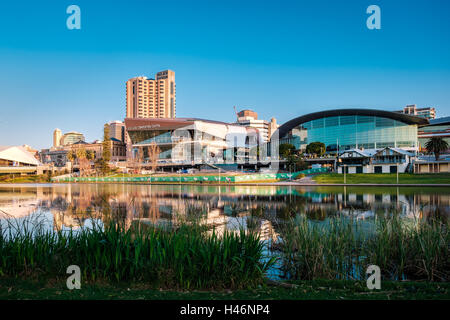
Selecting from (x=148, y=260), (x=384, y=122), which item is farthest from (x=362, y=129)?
(x=148, y=260)

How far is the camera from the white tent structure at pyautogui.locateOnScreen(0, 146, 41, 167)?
3996 inches

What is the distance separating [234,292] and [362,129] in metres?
107

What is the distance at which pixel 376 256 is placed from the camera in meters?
7.91

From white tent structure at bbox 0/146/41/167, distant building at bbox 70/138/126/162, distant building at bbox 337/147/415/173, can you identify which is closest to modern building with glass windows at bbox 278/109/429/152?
distant building at bbox 337/147/415/173

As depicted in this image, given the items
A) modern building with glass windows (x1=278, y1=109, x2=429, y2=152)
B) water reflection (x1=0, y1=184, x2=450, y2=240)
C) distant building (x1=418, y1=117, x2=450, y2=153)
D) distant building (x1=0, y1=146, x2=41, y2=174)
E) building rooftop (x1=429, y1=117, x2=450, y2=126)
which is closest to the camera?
water reflection (x1=0, y1=184, x2=450, y2=240)

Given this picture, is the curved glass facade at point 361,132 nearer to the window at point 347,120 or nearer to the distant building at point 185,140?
the window at point 347,120

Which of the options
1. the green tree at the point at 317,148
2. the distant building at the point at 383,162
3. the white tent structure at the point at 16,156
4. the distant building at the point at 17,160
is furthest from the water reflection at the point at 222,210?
the white tent structure at the point at 16,156

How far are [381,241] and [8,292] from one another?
8.69 meters

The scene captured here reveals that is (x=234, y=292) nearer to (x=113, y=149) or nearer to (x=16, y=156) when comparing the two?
(x=16, y=156)

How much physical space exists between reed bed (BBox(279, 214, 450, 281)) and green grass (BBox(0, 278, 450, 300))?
1.05m

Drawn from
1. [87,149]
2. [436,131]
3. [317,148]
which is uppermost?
[436,131]

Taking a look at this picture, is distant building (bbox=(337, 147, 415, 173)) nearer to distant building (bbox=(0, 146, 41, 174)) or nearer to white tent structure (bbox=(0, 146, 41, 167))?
distant building (bbox=(0, 146, 41, 174))
